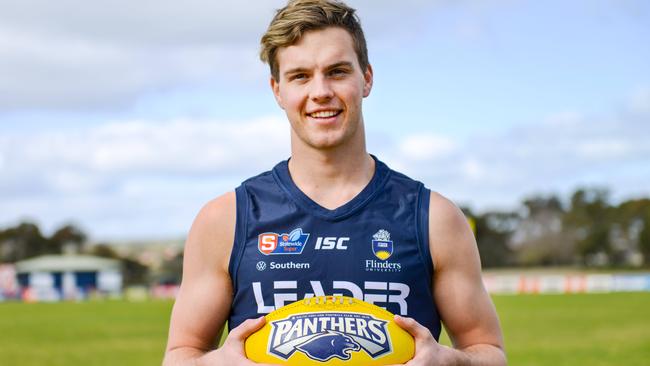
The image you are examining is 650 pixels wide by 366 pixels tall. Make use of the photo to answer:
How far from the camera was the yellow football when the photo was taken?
382 cm

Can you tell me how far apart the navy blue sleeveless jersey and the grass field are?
16.7m

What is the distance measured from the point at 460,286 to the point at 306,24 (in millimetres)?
1276

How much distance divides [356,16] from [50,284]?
102281mm

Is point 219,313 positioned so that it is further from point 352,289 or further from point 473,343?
point 473,343

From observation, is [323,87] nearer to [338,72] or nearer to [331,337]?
[338,72]

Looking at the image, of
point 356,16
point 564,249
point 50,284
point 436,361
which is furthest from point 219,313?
point 564,249

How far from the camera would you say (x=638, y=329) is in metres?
30.3

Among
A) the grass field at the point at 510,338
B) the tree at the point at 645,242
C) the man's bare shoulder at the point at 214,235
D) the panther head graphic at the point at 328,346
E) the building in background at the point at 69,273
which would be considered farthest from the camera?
the tree at the point at 645,242

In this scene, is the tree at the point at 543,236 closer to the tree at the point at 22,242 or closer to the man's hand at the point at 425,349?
the tree at the point at 22,242

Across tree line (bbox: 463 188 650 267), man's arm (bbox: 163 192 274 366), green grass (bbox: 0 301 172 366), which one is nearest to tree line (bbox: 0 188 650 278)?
tree line (bbox: 463 188 650 267)

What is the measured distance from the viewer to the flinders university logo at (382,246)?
425 centimetres

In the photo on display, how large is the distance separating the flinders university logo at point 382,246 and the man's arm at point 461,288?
184 millimetres

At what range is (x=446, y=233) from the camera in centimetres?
435

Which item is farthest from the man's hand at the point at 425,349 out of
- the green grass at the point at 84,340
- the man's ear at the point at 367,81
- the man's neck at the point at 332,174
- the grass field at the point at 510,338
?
the green grass at the point at 84,340
